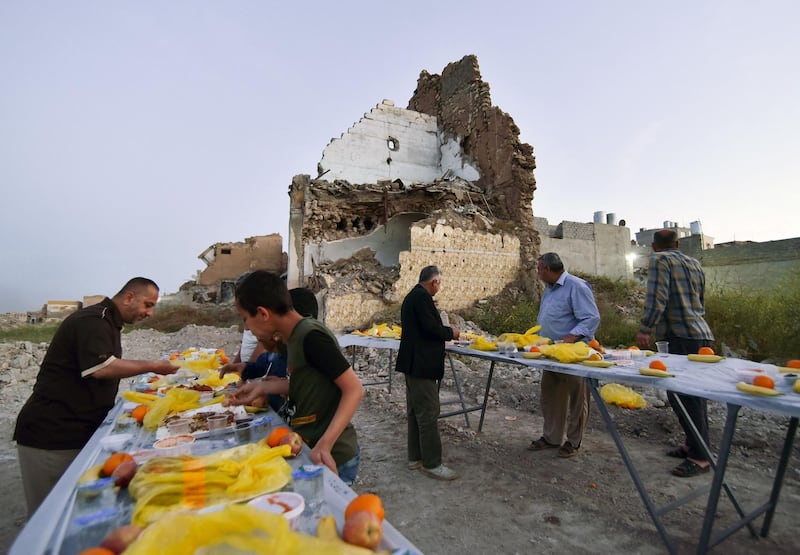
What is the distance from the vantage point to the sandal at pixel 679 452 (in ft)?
12.6

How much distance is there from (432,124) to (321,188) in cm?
707

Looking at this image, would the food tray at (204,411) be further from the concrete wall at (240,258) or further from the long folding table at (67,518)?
the concrete wall at (240,258)

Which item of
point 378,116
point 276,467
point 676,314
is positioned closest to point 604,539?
point 676,314

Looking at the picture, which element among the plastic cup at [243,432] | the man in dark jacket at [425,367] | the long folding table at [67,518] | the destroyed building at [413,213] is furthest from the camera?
the destroyed building at [413,213]

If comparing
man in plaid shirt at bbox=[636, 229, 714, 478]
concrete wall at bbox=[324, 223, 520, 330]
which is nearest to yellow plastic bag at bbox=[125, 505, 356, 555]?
man in plaid shirt at bbox=[636, 229, 714, 478]

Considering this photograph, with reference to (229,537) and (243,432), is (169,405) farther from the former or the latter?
(229,537)

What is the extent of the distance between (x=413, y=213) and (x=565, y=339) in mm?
11316

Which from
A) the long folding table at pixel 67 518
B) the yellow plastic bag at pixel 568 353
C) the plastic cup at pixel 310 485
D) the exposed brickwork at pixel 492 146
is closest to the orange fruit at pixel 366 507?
the long folding table at pixel 67 518

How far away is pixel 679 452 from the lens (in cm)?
388

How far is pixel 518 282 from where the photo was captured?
1360 cm

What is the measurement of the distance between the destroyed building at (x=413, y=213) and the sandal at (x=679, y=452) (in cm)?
835

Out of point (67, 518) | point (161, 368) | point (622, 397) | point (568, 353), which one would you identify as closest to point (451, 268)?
point (622, 397)

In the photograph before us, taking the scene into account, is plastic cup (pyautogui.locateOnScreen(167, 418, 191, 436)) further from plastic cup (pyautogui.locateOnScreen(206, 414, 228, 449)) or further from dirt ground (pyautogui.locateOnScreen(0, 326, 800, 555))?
dirt ground (pyautogui.locateOnScreen(0, 326, 800, 555))

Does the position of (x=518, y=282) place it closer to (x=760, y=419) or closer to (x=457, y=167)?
(x=457, y=167)
